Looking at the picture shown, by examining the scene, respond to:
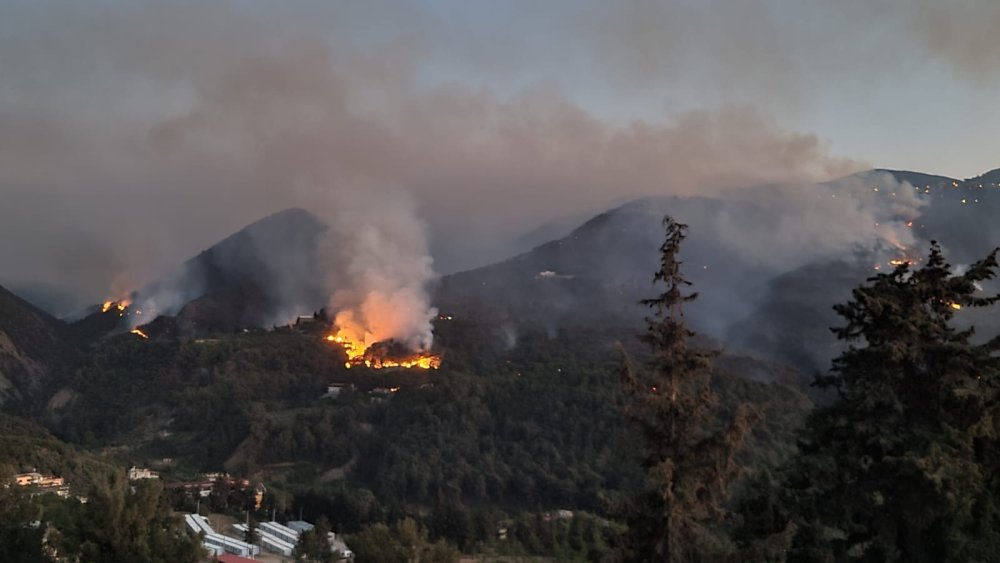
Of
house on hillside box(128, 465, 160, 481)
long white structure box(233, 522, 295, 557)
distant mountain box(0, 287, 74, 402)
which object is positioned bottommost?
long white structure box(233, 522, 295, 557)

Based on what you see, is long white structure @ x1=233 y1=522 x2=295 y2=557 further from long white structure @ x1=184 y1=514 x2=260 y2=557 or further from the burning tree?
the burning tree

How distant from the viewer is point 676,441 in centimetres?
1578

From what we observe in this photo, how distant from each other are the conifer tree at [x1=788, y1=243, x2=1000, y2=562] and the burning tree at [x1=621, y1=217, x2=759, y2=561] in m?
5.92

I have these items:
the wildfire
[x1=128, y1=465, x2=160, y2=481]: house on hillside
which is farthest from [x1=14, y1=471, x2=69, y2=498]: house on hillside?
the wildfire

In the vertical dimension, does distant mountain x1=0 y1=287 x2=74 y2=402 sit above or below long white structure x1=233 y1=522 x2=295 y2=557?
above

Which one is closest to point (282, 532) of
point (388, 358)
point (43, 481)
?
point (43, 481)

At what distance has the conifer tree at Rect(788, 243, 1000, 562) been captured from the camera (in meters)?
19.0

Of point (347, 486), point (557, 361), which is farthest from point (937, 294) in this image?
point (557, 361)

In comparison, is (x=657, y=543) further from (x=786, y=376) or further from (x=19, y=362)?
(x=19, y=362)

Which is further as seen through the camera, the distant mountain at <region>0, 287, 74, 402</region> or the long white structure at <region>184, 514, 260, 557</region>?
the distant mountain at <region>0, 287, 74, 402</region>

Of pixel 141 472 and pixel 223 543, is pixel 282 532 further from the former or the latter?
pixel 141 472

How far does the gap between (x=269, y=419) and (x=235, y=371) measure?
123ft

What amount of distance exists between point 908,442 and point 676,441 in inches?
314

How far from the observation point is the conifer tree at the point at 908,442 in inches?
750
